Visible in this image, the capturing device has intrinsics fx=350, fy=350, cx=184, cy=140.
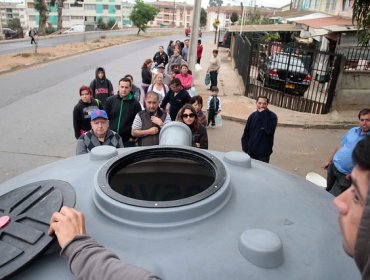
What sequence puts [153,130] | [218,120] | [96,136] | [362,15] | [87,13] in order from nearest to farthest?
[96,136] → [153,130] → [362,15] → [218,120] → [87,13]

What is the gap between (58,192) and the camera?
6.18ft

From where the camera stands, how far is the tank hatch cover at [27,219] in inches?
59.2

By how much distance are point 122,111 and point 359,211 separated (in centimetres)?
435

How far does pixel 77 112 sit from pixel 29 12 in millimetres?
99662

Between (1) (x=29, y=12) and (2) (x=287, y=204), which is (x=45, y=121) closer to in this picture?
(2) (x=287, y=204)

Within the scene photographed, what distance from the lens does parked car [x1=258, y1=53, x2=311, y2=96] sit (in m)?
Answer: 11.1

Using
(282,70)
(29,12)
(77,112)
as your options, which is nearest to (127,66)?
(282,70)

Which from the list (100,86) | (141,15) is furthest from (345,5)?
(141,15)

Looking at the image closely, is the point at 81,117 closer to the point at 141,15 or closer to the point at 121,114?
the point at 121,114

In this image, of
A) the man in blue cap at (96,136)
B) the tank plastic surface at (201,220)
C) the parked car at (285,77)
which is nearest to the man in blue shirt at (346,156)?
the tank plastic surface at (201,220)

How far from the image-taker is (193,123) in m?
4.29

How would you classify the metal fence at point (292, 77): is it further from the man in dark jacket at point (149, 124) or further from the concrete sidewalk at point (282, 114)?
the man in dark jacket at point (149, 124)

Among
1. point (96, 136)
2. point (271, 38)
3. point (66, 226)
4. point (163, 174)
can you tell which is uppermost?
point (271, 38)

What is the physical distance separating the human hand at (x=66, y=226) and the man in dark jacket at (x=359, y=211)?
3.31ft
